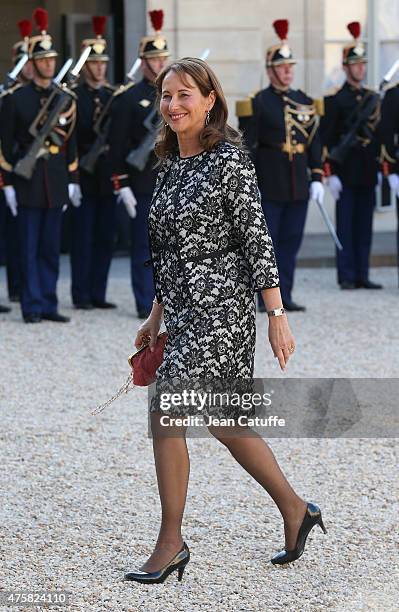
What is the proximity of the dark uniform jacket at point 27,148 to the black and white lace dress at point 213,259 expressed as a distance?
5363 millimetres

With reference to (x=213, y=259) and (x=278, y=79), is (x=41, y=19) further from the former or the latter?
(x=213, y=259)

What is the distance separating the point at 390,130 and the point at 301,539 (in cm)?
678

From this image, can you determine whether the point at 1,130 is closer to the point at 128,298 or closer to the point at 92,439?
the point at 128,298

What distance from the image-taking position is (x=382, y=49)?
15.4 metres

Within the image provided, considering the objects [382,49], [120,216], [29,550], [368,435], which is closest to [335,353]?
[368,435]

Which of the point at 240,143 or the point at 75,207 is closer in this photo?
the point at 240,143

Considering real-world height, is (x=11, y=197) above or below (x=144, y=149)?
below

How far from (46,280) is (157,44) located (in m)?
1.59

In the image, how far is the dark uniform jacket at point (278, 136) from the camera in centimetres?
981

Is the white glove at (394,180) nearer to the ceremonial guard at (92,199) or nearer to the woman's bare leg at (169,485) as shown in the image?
the ceremonial guard at (92,199)

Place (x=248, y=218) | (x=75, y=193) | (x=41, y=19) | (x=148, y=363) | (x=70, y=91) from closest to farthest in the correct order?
(x=248, y=218) → (x=148, y=363) → (x=70, y=91) → (x=75, y=193) → (x=41, y=19)

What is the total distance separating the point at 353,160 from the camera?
11.0m

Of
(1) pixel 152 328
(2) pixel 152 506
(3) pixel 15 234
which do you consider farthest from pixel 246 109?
(1) pixel 152 328

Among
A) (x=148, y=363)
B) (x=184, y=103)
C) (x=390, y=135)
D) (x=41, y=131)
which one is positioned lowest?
(x=390, y=135)
